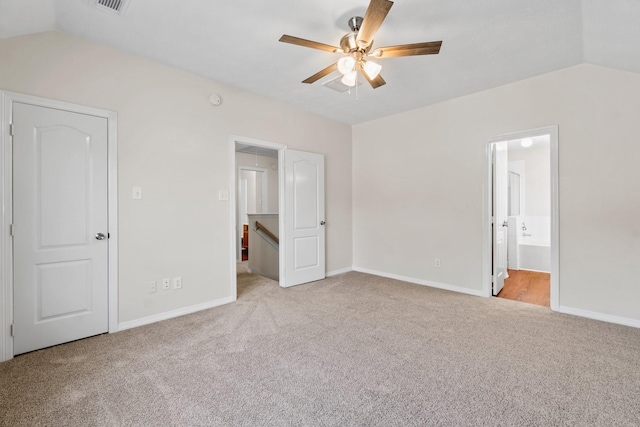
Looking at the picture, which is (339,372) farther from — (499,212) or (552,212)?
(499,212)

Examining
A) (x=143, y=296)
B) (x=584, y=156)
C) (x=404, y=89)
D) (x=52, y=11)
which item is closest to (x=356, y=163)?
(x=404, y=89)

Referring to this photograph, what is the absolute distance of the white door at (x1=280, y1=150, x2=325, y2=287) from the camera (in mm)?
4250

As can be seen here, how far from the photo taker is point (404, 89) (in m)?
3.62

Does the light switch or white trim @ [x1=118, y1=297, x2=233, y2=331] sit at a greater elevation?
the light switch

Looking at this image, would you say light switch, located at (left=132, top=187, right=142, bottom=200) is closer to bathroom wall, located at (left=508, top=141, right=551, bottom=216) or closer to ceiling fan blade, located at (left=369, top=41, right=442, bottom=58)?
ceiling fan blade, located at (left=369, top=41, right=442, bottom=58)

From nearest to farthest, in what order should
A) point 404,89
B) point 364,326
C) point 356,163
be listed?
point 364,326 < point 404,89 < point 356,163

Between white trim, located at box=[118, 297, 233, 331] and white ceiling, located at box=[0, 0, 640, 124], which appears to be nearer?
white ceiling, located at box=[0, 0, 640, 124]

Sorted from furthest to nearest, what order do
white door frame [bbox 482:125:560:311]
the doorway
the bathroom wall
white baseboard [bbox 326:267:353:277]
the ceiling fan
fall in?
the bathroom wall → white baseboard [bbox 326:267:353:277] → the doorway → white door frame [bbox 482:125:560:311] → the ceiling fan

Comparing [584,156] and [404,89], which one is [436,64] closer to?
[404,89]

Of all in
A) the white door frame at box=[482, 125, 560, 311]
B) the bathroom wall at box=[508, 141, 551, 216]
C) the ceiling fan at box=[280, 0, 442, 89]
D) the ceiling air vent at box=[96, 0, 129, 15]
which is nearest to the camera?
the ceiling fan at box=[280, 0, 442, 89]

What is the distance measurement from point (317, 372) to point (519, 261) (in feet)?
18.0

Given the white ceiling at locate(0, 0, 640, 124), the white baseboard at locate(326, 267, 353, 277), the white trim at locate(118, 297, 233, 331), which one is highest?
the white ceiling at locate(0, 0, 640, 124)

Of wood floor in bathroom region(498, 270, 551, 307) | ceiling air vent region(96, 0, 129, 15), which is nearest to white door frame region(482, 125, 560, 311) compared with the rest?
wood floor in bathroom region(498, 270, 551, 307)

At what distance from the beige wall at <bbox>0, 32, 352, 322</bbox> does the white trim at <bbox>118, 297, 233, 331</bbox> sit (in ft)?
Answer: 0.16
